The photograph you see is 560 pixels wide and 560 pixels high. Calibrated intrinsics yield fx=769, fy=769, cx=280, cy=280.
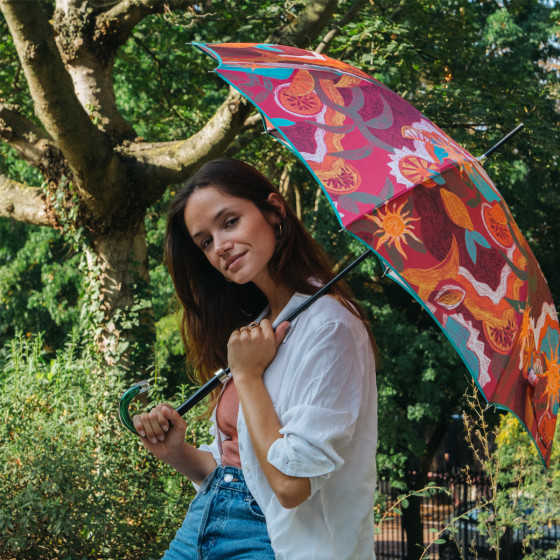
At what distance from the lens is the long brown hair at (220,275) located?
2.15 meters

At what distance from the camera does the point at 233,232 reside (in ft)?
6.88

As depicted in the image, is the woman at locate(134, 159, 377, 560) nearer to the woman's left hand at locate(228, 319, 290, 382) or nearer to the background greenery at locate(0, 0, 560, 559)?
the woman's left hand at locate(228, 319, 290, 382)

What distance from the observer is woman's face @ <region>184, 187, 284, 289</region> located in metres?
2.09

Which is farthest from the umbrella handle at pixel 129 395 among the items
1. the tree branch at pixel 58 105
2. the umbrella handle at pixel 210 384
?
the tree branch at pixel 58 105

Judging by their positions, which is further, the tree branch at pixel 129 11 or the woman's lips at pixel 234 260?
the tree branch at pixel 129 11

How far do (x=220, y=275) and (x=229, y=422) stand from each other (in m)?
0.56

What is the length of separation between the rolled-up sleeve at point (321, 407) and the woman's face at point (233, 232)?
35 centimetres

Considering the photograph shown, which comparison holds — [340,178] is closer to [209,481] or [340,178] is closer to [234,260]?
[234,260]

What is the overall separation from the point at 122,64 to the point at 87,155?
18.1ft

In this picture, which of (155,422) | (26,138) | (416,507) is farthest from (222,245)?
(416,507)

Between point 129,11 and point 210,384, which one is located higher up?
point 210,384

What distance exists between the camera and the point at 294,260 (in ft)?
7.16

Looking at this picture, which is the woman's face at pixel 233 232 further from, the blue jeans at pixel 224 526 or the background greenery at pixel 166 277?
the background greenery at pixel 166 277

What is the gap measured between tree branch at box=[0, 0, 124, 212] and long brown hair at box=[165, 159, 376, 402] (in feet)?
12.7
